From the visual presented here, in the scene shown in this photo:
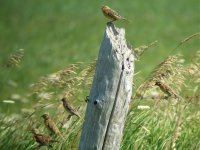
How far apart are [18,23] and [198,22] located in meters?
5.53

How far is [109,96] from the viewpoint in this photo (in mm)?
4590

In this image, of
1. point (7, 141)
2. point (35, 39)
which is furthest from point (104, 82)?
point (35, 39)

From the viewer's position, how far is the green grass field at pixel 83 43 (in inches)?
225

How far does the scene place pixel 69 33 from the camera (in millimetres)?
17984

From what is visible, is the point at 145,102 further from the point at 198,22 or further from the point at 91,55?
the point at 198,22

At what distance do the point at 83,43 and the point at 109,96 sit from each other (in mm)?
12065

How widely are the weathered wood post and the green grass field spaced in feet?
2.21

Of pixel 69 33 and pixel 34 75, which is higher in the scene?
pixel 69 33

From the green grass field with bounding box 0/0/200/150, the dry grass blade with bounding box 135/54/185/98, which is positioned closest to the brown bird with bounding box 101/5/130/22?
the dry grass blade with bounding box 135/54/185/98

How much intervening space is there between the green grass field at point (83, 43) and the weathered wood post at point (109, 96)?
0.67 m

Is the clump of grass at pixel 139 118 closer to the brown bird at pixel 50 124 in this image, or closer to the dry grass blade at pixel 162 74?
the dry grass blade at pixel 162 74

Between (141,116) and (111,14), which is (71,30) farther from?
(111,14)

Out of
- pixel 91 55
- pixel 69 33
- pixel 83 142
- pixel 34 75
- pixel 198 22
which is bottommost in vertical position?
pixel 83 142

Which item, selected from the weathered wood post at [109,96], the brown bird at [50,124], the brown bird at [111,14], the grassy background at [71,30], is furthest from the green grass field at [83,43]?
the brown bird at [111,14]
